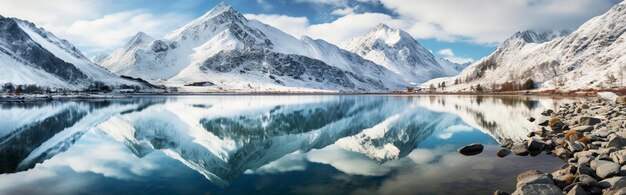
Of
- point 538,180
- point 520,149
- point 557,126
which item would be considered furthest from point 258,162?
point 557,126

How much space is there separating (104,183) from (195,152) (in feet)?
37.4

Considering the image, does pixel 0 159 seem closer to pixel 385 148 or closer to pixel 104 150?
pixel 104 150

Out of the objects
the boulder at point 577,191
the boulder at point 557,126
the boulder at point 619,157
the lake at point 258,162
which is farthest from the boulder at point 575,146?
the boulder at point 557,126

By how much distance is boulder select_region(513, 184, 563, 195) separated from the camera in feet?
52.0

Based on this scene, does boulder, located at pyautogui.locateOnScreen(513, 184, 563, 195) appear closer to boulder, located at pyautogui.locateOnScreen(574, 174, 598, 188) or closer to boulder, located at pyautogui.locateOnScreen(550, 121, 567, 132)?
boulder, located at pyautogui.locateOnScreen(574, 174, 598, 188)

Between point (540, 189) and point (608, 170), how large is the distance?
4.62 m

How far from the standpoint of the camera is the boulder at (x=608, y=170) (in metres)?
18.1

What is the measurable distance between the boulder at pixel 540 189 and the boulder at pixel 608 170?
369 centimetres

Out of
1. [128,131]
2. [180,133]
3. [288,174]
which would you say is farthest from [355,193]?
[128,131]

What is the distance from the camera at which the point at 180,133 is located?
46.1 m

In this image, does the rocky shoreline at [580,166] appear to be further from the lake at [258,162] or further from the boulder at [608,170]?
the lake at [258,162]

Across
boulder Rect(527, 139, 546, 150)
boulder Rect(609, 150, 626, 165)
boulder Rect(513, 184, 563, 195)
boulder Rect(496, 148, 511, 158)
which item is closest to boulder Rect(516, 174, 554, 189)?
boulder Rect(513, 184, 563, 195)

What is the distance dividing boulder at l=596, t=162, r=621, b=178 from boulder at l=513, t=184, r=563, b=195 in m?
3.69

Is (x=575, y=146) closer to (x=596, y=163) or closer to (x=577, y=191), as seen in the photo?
(x=596, y=163)
